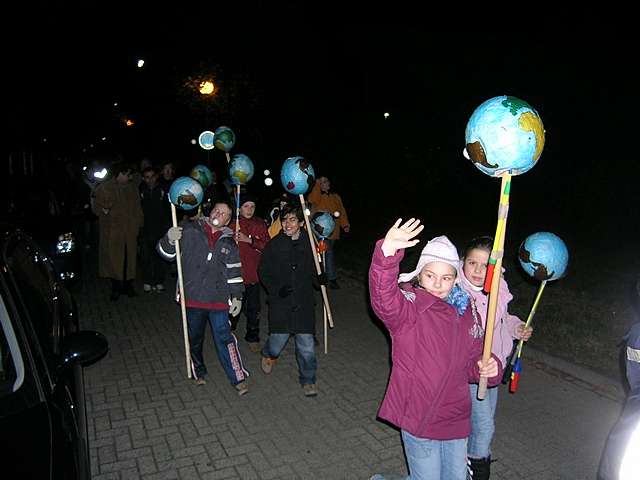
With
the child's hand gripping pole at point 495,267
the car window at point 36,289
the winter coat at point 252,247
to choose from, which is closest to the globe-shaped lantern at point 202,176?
the winter coat at point 252,247

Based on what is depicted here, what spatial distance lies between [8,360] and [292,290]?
9.89ft

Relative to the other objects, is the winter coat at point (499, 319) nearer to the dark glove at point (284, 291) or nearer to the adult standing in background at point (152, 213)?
the dark glove at point (284, 291)

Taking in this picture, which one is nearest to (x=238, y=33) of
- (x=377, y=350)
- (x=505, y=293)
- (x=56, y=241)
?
(x=56, y=241)

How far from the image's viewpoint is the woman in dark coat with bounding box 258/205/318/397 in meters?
5.43

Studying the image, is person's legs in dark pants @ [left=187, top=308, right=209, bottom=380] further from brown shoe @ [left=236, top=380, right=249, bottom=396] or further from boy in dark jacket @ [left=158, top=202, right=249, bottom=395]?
brown shoe @ [left=236, top=380, right=249, bottom=396]

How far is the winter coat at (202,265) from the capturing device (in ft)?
17.6

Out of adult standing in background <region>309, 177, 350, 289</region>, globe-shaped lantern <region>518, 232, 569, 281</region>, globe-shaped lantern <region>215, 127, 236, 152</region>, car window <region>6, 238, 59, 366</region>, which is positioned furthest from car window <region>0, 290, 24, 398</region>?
adult standing in background <region>309, 177, 350, 289</region>

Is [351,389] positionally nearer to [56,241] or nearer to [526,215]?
[56,241]

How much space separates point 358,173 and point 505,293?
1447 cm

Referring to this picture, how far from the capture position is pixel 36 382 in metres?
2.69

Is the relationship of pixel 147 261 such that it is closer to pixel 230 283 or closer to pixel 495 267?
pixel 230 283

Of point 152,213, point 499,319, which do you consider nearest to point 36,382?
point 499,319

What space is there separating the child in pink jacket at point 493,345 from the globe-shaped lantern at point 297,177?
271 centimetres

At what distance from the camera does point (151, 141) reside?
34.6m
